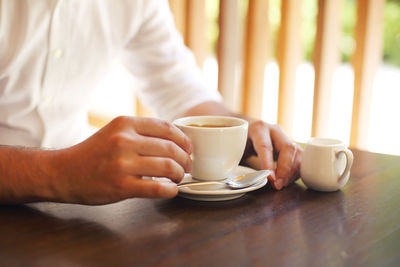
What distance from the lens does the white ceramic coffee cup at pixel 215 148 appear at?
780 millimetres

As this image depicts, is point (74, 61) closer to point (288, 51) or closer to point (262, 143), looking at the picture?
point (262, 143)

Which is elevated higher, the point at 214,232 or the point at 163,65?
the point at 163,65

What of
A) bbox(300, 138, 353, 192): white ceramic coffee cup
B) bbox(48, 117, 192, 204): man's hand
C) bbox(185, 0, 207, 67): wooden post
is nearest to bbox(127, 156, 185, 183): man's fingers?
bbox(48, 117, 192, 204): man's hand

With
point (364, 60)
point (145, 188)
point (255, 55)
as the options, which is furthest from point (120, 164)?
point (255, 55)

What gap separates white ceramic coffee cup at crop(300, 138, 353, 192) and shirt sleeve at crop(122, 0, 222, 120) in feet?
2.02

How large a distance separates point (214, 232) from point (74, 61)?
837 millimetres

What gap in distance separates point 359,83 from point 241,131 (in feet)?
5.04

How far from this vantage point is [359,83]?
215 cm

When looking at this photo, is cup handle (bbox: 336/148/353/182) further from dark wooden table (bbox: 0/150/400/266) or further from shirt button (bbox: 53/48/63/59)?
shirt button (bbox: 53/48/63/59)

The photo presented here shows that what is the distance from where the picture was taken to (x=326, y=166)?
832 millimetres

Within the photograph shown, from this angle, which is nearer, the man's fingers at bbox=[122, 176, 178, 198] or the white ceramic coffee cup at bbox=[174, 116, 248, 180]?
the man's fingers at bbox=[122, 176, 178, 198]

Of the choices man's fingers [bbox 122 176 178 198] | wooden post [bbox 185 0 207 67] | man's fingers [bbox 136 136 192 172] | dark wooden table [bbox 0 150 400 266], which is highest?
wooden post [bbox 185 0 207 67]

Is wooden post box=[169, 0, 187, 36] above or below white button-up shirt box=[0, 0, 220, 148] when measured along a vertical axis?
above

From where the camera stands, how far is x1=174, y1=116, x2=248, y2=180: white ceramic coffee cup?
780mm
